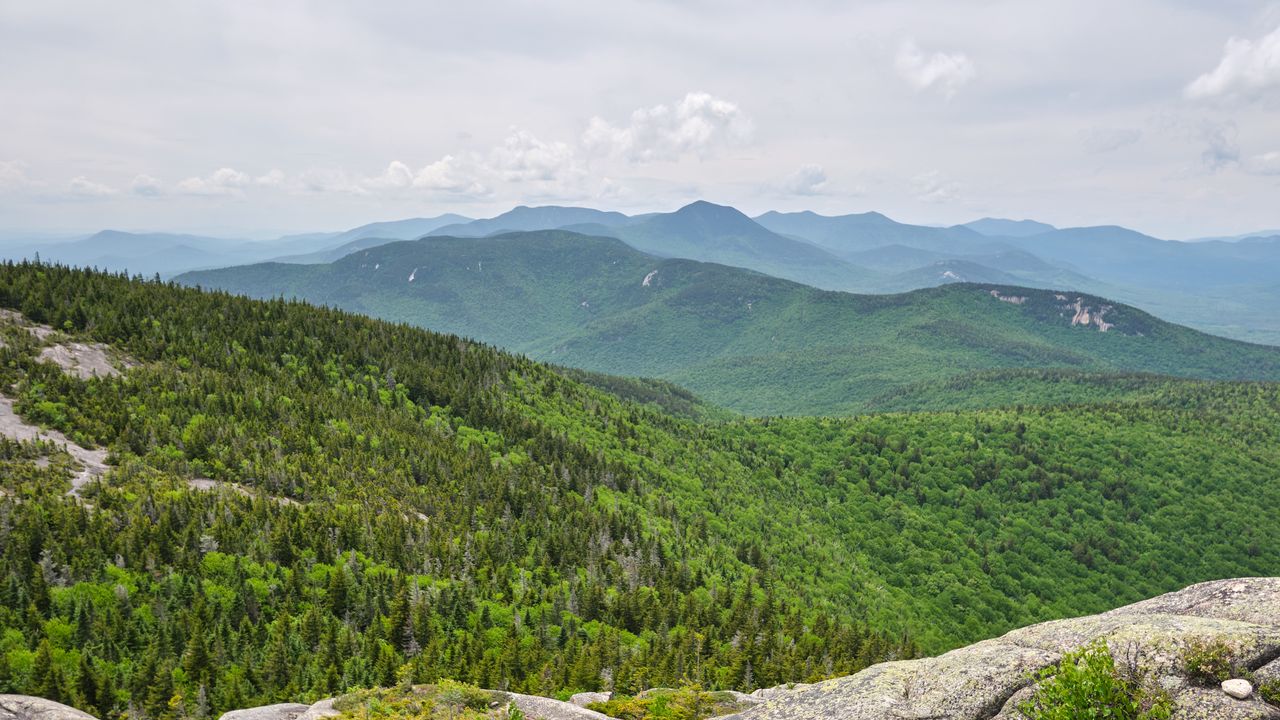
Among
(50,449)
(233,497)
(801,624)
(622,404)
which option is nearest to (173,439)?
(50,449)

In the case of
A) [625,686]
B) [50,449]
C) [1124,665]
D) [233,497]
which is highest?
[1124,665]

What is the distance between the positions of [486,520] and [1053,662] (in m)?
47.5

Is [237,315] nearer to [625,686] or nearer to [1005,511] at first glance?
[625,686]

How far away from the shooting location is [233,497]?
136 ft

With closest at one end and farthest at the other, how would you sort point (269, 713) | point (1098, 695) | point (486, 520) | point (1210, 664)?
point (1098, 695)
point (1210, 664)
point (269, 713)
point (486, 520)

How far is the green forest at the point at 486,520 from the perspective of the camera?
98.4 feet

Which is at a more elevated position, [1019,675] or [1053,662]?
[1053,662]

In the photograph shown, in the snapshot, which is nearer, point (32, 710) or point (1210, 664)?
point (1210, 664)

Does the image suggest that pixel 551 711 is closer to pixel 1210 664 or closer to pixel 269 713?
pixel 269 713

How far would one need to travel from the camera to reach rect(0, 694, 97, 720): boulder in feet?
55.8

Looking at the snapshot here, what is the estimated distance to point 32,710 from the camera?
690 inches

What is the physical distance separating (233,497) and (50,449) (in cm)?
1190

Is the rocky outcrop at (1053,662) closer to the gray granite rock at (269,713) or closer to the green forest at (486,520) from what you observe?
the gray granite rock at (269,713)

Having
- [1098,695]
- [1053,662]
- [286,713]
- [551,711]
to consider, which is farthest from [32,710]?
[1053,662]
